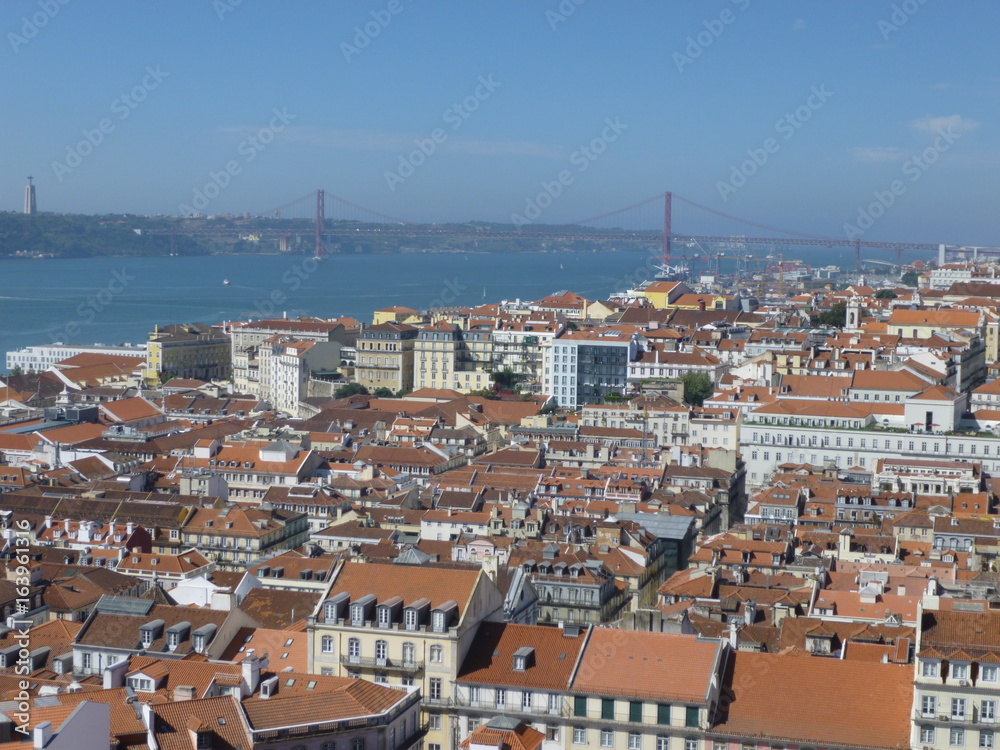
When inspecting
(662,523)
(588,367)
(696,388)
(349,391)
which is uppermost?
(588,367)

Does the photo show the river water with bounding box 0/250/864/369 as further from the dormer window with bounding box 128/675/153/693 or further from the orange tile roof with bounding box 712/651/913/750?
the orange tile roof with bounding box 712/651/913/750

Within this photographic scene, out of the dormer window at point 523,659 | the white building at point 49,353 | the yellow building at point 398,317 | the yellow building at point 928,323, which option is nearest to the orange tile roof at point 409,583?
the dormer window at point 523,659

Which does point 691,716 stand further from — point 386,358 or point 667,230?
point 667,230

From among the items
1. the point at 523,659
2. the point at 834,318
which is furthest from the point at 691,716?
the point at 834,318

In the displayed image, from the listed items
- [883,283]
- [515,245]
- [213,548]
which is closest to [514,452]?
[213,548]

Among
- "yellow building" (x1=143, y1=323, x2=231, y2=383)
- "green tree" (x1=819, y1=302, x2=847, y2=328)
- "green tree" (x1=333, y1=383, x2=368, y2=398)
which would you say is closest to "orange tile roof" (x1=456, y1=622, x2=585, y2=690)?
"green tree" (x1=333, y1=383, x2=368, y2=398)

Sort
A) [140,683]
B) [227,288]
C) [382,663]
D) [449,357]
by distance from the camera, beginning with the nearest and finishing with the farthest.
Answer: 1. [140,683]
2. [382,663]
3. [449,357]
4. [227,288]
